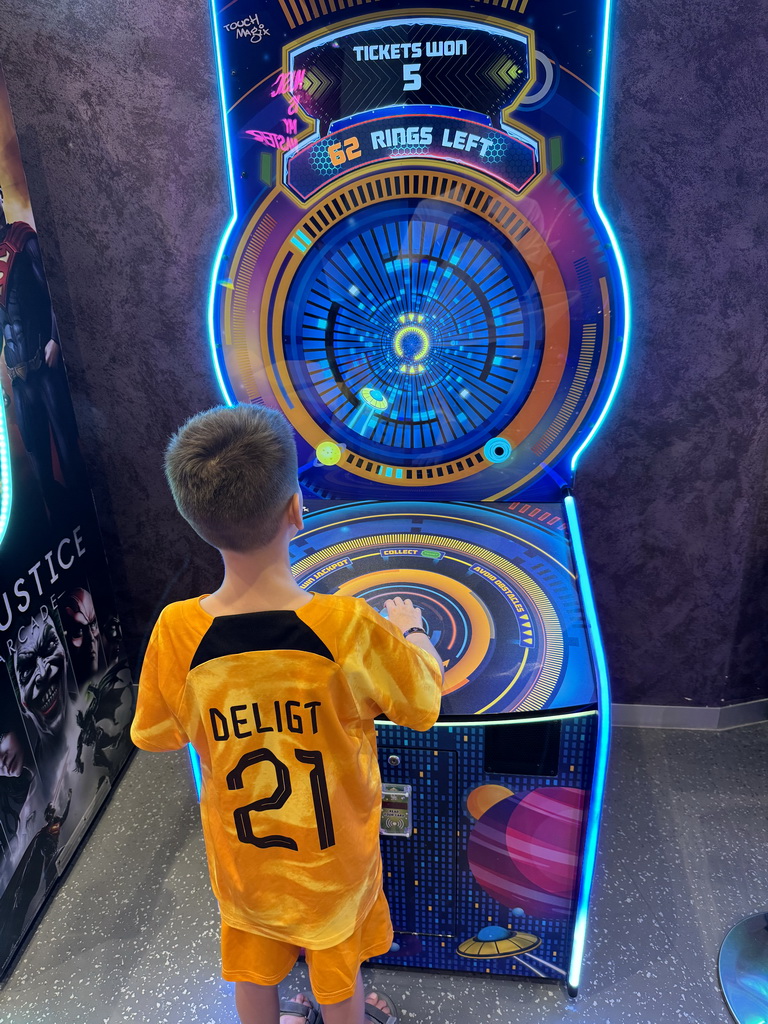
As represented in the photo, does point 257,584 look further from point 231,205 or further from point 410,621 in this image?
point 231,205

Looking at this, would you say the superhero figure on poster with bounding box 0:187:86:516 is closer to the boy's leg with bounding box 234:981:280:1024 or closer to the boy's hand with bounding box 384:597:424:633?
the boy's hand with bounding box 384:597:424:633

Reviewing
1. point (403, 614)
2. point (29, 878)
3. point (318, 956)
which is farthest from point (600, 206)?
point (29, 878)

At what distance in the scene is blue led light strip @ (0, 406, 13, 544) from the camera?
1509 millimetres

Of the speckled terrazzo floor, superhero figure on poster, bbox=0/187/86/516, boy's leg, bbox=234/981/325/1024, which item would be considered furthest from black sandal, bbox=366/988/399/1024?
superhero figure on poster, bbox=0/187/86/516

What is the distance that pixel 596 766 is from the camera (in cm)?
114

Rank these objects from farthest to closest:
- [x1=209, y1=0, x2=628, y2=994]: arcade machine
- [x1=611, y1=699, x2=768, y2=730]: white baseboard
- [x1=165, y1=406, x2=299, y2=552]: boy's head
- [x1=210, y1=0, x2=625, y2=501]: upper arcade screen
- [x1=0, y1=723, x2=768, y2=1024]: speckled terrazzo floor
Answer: [x1=611, y1=699, x2=768, y2=730]: white baseboard → [x1=0, y1=723, x2=768, y2=1024]: speckled terrazzo floor → [x1=210, y1=0, x2=625, y2=501]: upper arcade screen → [x1=209, y1=0, x2=628, y2=994]: arcade machine → [x1=165, y1=406, x2=299, y2=552]: boy's head

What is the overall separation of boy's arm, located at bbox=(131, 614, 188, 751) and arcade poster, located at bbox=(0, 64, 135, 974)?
0.69m

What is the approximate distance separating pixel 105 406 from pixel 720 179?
1.55 metres

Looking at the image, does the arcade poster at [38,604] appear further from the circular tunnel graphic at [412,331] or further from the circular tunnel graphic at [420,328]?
the circular tunnel graphic at [412,331]

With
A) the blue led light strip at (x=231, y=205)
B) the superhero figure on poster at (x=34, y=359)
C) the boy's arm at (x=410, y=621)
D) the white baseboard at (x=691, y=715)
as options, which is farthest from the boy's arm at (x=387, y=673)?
the white baseboard at (x=691, y=715)

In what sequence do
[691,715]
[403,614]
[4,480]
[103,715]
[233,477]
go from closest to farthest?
[233,477] → [403,614] → [4,480] → [103,715] → [691,715]

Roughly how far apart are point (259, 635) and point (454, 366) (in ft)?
2.73

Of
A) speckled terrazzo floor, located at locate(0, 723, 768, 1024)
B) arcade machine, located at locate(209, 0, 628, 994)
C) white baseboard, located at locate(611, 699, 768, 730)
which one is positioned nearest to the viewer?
arcade machine, located at locate(209, 0, 628, 994)

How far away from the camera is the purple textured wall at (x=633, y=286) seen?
1.48m
